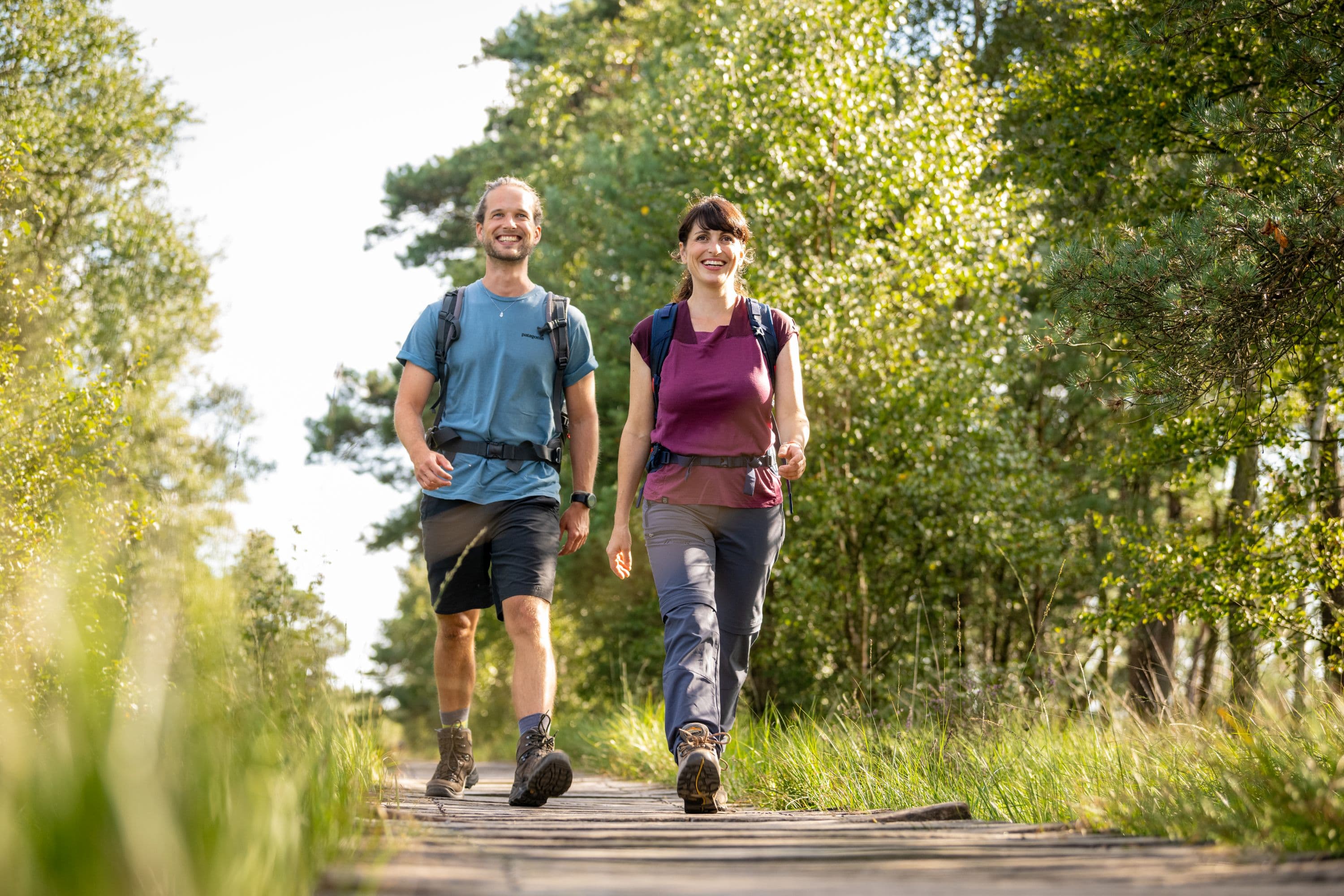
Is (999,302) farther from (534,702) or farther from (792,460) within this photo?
(534,702)

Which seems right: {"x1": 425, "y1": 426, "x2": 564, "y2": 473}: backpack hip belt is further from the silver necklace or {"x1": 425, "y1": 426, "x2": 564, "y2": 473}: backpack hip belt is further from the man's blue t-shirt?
the silver necklace

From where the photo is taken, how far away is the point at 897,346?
40.7 feet

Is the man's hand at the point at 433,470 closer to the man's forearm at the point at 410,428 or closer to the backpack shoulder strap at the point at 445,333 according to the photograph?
the man's forearm at the point at 410,428

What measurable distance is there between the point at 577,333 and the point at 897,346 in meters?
8.01

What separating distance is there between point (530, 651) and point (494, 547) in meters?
0.43

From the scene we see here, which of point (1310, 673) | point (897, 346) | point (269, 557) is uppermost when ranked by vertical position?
point (897, 346)

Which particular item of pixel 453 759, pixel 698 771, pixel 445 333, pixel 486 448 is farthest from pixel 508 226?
pixel 698 771

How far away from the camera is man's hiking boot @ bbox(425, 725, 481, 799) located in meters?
4.68

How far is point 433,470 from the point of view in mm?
4406

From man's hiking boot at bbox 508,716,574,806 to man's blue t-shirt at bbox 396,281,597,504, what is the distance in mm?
958

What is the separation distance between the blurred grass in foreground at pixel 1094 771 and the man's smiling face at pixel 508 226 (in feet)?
7.71

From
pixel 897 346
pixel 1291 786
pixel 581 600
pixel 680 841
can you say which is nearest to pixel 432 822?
pixel 680 841

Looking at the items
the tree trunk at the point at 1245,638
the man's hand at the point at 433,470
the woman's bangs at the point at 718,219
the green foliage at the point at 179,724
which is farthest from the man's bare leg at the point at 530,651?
the tree trunk at the point at 1245,638

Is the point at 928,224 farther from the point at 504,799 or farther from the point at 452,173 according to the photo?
the point at 452,173
